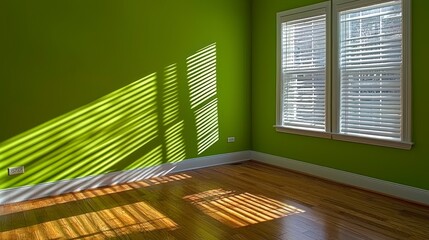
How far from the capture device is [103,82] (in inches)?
171

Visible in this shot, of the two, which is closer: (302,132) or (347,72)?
(347,72)

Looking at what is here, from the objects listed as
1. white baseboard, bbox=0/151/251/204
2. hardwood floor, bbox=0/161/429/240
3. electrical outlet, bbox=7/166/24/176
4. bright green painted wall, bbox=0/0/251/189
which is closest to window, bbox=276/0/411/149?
hardwood floor, bbox=0/161/429/240

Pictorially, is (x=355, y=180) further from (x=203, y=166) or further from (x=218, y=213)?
(x=203, y=166)

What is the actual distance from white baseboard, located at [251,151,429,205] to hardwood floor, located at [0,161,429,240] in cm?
13

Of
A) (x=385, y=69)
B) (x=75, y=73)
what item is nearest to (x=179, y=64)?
(x=75, y=73)

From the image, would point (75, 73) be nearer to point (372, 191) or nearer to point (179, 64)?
point (179, 64)

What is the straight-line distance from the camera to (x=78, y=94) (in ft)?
13.8

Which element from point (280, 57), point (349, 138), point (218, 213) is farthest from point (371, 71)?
point (218, 213)

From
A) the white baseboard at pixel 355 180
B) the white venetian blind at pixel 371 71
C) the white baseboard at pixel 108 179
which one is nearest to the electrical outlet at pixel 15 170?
the white baseboard at pixel 108 179

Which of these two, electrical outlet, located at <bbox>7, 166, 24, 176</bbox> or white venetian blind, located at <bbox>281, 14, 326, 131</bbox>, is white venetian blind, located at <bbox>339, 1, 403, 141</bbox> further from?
electrical outlet, located at <bbox>7, 166, 24, 176</bbox>

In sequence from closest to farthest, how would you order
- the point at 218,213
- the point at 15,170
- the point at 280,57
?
1. the point at 218,213
2. the point at 15,170
3. the point at 280,57

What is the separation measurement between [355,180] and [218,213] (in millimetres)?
1850

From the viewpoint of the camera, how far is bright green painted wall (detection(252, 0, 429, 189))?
3.70 metres

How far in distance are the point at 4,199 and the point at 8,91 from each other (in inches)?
44.6
